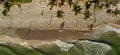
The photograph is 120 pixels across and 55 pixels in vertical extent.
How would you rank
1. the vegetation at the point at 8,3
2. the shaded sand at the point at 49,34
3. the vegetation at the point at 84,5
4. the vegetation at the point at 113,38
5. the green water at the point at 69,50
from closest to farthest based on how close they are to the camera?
the vegetation at the point at 8,3 → the vegetation at the point at 84,5 → the green water at the point at 69,50 → the shaded sand at the point at 49,34 → the vegetation at the point at 113,38

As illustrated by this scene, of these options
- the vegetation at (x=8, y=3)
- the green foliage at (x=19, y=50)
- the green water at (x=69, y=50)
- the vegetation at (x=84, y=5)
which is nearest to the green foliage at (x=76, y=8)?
the vegetation at (x=84, y=5)

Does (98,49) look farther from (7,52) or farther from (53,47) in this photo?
(7,52)

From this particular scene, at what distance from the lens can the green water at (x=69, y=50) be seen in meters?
16.3

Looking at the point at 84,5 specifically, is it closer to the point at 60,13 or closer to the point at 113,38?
the point at 60,13

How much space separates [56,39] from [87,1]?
5.56 ft

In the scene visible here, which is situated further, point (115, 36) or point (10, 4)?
point (115, 36)

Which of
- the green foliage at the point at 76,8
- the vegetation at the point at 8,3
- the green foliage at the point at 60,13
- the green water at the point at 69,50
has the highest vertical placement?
the vegetation at the point at 8,3

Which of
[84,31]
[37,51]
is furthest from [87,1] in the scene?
[37,51]

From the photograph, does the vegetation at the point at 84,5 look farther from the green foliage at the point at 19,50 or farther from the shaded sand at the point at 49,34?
the green foliage at the point at 19,50

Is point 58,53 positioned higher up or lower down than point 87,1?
lower down

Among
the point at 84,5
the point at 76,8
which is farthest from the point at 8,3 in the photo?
the point at 84,5

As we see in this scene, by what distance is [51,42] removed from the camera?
16.7 meters

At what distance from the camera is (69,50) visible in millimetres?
16719

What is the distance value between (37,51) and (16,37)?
2.78 ft
